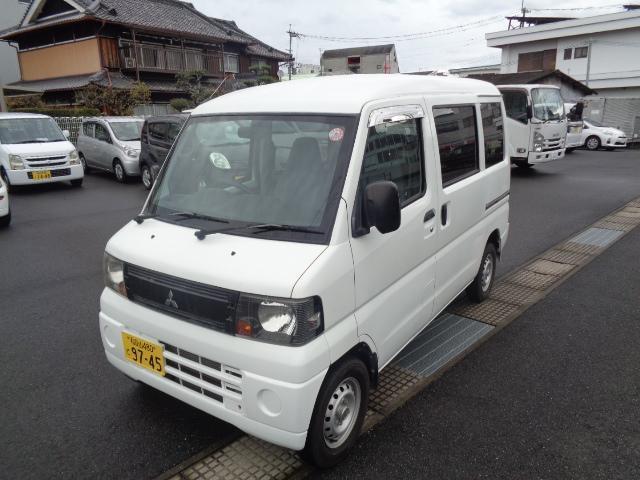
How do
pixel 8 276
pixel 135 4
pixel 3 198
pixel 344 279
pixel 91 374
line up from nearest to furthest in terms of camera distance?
pixel 344 279 < pixel 91 374 < pixel 8 276 < pixel 3 198 < pixel 135 4

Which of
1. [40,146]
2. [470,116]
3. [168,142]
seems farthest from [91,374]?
[40,146]

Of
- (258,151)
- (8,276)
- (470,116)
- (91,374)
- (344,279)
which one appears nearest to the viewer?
(344,279)

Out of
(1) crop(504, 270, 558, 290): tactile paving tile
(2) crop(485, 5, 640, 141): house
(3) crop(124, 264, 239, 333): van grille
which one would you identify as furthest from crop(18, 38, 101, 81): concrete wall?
(2) crop(485, 5, 640, 141): house

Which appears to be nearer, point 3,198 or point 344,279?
point 344,279

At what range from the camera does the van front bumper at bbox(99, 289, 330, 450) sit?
6.95 feet

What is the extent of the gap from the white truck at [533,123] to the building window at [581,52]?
2138cm

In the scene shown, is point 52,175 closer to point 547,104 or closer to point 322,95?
point 322,95

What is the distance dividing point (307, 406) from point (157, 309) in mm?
949

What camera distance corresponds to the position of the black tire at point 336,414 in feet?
7.52

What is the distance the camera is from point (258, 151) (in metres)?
2.80

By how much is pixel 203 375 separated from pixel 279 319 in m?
0.54

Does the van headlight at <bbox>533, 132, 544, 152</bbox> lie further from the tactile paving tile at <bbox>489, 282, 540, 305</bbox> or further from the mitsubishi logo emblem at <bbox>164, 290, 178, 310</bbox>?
the mitsubishi logo emblem at <bbox>164, 290, 178, 310</bbox>

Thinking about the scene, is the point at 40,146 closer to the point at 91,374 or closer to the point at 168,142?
the point at 168,142

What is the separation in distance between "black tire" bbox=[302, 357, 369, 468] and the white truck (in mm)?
10978
